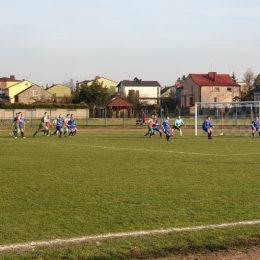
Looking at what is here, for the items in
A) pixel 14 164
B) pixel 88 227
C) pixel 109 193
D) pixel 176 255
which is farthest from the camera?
pixel 14 164

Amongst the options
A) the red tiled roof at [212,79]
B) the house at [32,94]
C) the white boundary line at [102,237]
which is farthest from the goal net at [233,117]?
the house at [32,94]

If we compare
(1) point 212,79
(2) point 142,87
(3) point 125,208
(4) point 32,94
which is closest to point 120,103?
(1) point 212,79

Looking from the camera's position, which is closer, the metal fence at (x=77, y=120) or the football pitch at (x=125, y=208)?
the football pitch at (x=125, y=208)

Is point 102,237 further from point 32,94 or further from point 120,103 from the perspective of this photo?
point 32,94

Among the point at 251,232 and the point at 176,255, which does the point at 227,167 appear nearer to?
the point at 251,232

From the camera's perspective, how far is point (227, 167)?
51.9 feet

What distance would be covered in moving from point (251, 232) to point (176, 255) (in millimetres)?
1619

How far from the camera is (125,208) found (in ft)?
30.9

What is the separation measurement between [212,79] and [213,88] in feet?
9.26

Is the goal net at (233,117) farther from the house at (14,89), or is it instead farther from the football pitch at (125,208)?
the house at (14,89)

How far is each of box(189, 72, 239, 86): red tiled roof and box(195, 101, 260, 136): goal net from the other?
48.4m

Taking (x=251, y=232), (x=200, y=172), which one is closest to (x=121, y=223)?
(x=251, y=232)

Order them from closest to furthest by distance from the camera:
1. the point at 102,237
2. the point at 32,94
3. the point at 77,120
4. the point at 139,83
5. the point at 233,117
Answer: the point at 102,237
the point at 233,117
the point at 77,120
the point at 32,94
the point at 139,83

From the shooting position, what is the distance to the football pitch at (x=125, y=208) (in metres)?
7.03
